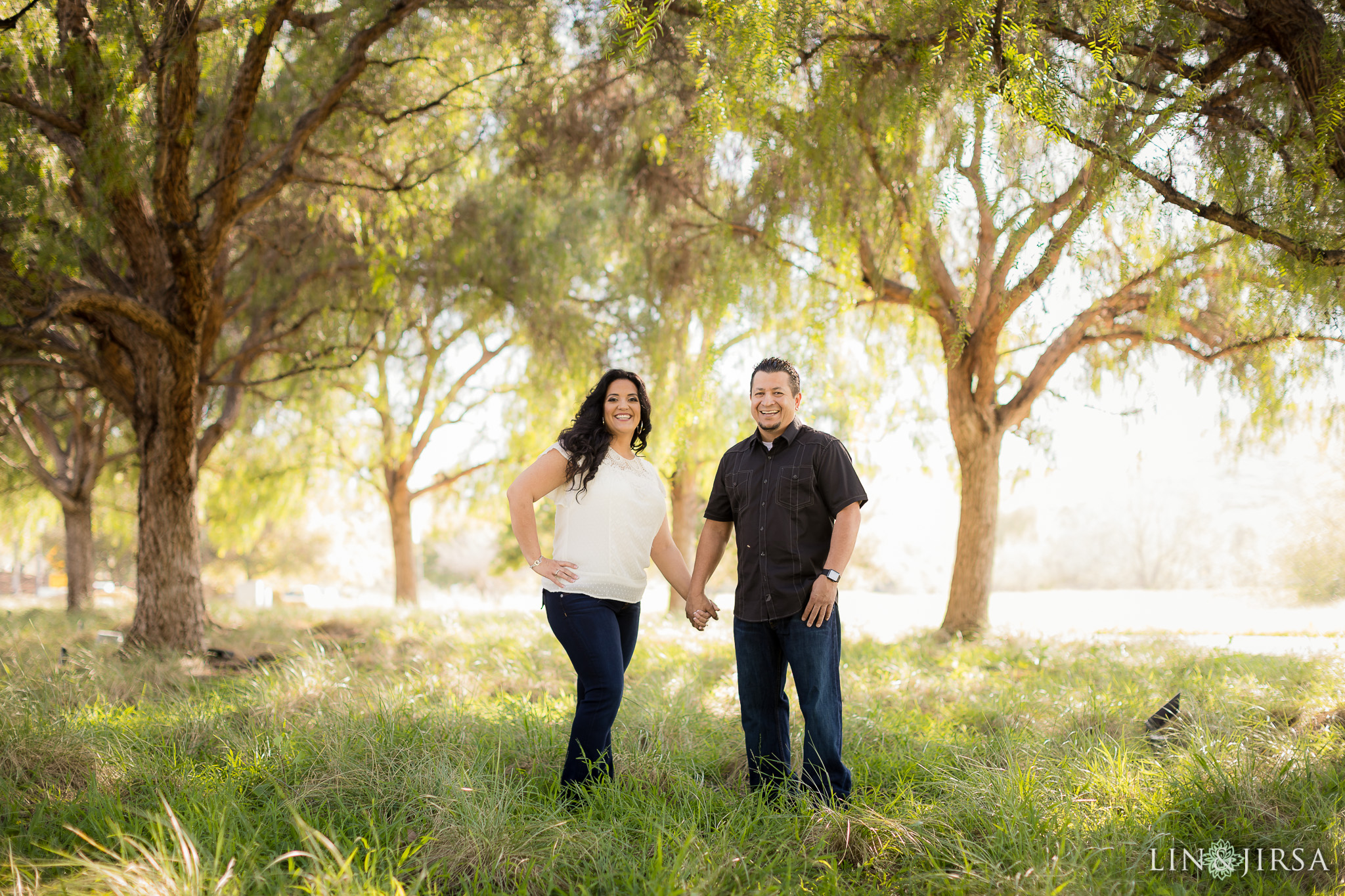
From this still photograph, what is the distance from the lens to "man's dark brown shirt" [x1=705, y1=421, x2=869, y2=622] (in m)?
3.13

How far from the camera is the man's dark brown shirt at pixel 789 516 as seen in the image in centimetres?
313

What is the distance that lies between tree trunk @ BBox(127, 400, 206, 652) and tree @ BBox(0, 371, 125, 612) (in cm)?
561

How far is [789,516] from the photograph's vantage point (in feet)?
10.5

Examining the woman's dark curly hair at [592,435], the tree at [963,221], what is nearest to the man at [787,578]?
the woman's dark curly hair at [592,435]

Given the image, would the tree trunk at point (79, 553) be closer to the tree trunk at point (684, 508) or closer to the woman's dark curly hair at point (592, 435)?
the tree trunk at point (684, 508)

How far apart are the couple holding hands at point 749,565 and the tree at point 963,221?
77.3 inches

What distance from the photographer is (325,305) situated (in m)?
9.35

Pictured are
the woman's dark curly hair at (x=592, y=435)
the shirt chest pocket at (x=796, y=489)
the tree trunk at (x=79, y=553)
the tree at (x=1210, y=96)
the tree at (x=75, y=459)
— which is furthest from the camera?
the tree trunk at (x=79, y=553)

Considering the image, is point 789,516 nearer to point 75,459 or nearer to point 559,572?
point 559,572

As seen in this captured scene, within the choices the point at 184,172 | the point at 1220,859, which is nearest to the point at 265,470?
the point at 184,172

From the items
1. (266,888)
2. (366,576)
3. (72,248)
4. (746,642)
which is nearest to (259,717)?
(266,888)

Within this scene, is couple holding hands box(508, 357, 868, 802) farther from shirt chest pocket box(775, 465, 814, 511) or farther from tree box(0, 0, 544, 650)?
tree box(0, 0, 544, 650)

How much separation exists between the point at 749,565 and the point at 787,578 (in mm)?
173

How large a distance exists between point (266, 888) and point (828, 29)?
497 cm
